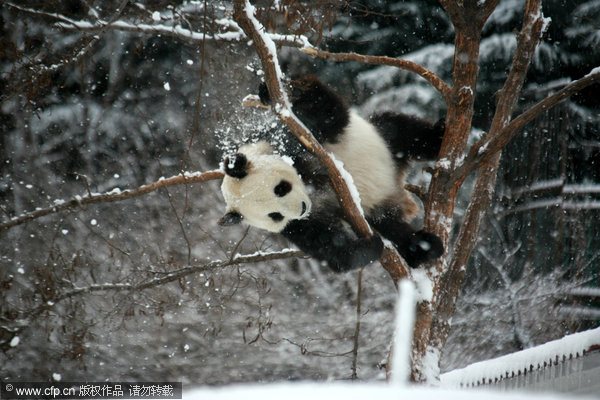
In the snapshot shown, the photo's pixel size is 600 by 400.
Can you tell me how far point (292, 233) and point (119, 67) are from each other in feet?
12.8

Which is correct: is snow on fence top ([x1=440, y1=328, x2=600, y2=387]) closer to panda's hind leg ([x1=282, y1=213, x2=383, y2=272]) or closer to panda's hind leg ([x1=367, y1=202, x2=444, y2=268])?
panda's hind leg ([x1=367, y1=202, x2=444, y2=268])

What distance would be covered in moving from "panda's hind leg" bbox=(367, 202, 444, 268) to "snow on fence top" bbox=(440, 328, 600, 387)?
3.41 ft

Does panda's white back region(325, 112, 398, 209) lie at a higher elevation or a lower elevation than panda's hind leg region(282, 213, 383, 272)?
higher

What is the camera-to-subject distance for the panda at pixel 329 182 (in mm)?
2293

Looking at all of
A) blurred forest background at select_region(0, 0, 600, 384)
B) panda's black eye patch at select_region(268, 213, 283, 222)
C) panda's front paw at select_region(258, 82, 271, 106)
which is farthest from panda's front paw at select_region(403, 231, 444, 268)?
blurred forest background at select_region(0, 0, 600, 384)

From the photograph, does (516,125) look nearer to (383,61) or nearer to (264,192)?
(383,61)

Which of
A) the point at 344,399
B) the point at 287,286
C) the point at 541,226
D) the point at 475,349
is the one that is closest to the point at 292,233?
the point at 344,399

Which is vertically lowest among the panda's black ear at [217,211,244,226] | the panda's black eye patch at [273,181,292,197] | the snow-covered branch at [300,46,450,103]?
the panda's black ear at [217,211,244,226]

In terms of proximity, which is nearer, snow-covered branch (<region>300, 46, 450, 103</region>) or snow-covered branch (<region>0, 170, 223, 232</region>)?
snow-covered branch (<region>300, 46, 450, 103</region>)

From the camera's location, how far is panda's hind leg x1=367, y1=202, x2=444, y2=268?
232 centimetres

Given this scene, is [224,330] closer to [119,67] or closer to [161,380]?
[161,380]

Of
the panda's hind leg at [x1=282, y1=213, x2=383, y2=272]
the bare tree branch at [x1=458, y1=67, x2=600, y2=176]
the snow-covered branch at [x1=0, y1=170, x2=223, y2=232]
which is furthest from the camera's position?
the snow-covered branch at [x1=0, y1=170, x2=223, y2=232]

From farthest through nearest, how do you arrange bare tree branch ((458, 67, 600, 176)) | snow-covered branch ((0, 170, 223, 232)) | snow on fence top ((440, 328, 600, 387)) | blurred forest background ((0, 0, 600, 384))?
blurred forest background ((0, 0, 600, 384))
snow on fence top ((440, 328, 600, 387))
snow-covered branch ((0, 170, 223, 232))
bare tree branch ((458, 67, 600, 176))

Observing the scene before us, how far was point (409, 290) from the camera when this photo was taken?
56 centimetres
